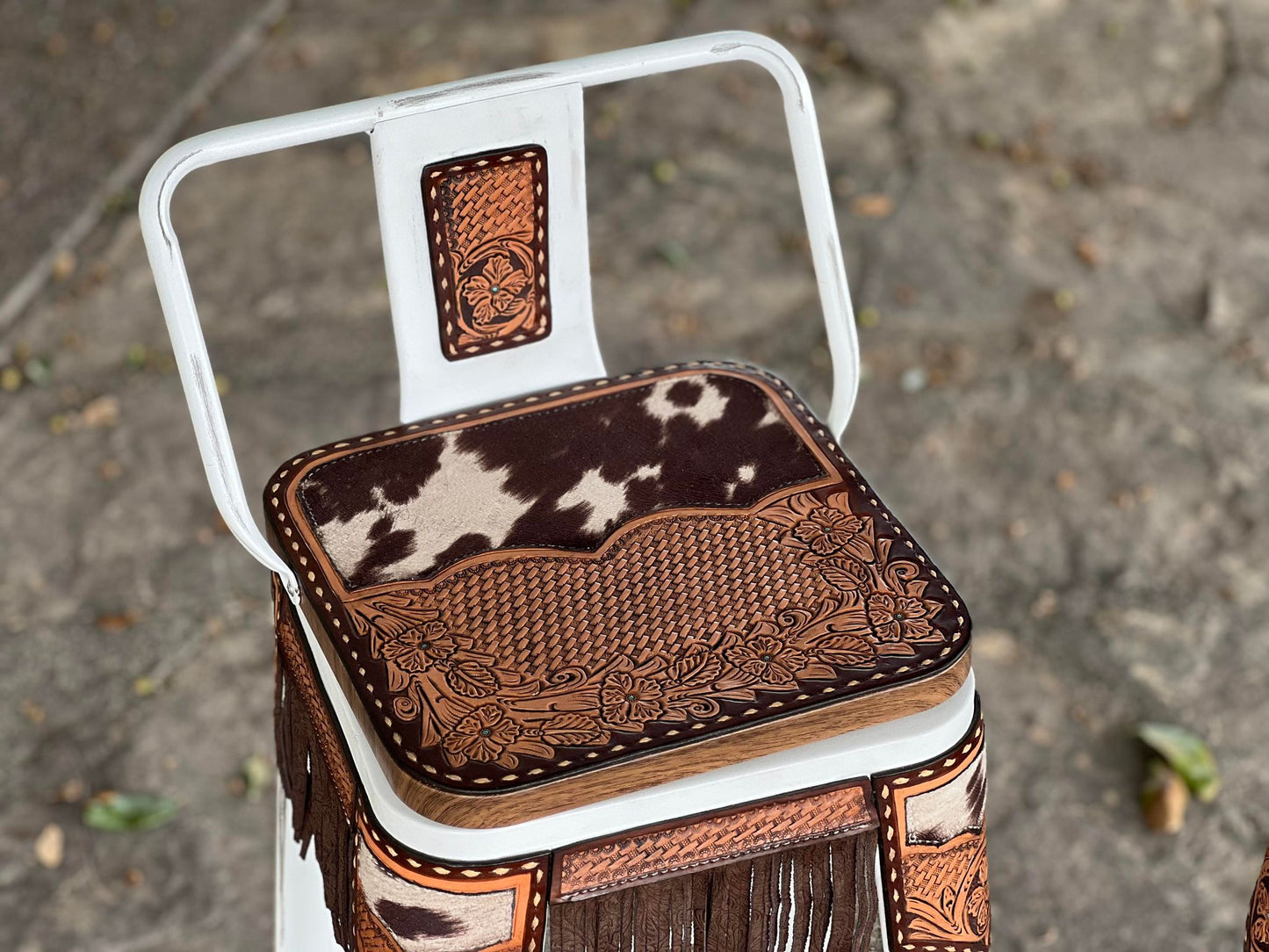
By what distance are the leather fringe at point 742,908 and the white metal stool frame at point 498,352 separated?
7cm

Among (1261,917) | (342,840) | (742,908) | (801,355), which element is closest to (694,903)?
(742,908)

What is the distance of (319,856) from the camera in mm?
1056

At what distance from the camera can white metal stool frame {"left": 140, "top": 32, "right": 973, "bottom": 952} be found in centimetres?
89

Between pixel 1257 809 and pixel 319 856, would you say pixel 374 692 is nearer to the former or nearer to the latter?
pixel 319 856

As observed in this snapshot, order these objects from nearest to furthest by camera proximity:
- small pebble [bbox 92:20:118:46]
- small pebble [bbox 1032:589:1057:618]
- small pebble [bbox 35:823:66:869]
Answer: small pebble [bbox 35:823:66:869] < small pebble [bbox 1032:589:1057:618] < small pebble [bbox 92:20:118:46]

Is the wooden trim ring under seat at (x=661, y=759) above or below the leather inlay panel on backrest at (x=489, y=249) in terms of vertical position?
below

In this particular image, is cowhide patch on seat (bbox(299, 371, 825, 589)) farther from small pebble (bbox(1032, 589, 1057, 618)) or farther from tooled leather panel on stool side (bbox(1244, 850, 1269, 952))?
small pebble (bbox(1032, 589, 1057, 618))

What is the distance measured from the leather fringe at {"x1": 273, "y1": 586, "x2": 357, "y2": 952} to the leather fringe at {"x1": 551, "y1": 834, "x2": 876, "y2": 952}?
158mm

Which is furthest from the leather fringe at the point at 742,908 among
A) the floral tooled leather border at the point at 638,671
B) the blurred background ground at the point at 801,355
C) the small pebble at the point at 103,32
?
the small pebble at the point at 103,32

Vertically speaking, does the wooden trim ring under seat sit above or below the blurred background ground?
above

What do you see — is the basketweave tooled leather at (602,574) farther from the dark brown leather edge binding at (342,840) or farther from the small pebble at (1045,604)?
the small pebble at (1045,604)

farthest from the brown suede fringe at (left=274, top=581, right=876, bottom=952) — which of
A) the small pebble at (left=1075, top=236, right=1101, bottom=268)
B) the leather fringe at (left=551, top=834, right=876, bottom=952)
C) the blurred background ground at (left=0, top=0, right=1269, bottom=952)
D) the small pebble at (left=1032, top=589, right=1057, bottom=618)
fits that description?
the small pebble at (left=1075, top=236, right=1101, bottom=268)

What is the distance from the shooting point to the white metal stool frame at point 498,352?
2.90ft

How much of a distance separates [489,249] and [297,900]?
568 millimetres
